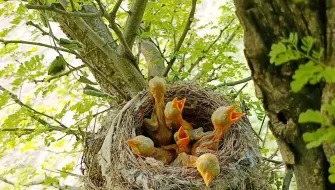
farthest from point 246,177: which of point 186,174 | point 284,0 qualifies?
point 284,0

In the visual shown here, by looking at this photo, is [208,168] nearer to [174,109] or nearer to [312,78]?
[174,109]

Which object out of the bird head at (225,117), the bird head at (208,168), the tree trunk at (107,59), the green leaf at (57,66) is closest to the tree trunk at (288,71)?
the bird head at (208,168)

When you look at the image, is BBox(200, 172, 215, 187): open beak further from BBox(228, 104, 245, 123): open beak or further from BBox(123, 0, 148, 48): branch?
BBox(123, 0, 148, 48): branch

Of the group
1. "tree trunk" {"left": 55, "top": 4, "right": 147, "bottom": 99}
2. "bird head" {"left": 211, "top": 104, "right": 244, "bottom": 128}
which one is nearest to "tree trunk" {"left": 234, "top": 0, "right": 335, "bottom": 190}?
"bird head" {"left": 211, "top": 104, "right": 244, "bottom": 128}

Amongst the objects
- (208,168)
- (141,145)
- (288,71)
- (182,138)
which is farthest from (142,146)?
(288,71)

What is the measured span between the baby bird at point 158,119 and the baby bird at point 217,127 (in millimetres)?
135

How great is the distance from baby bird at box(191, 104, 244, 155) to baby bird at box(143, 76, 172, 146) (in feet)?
0.44

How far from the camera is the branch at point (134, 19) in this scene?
1854mm

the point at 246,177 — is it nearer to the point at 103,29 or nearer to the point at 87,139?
the point at 87,139

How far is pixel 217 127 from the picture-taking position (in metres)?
1.61

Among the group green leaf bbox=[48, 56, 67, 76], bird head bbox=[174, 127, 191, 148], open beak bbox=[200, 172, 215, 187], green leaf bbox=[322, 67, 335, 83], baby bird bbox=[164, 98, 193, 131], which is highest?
green leaf bbox=[48, 56, 67, 76]

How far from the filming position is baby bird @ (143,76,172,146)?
5.39 feet

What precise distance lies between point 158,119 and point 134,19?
41 cm

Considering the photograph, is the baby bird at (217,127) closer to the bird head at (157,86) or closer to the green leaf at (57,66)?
the bird head at (157,86)
